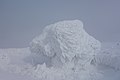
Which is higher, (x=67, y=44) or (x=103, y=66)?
(x=67, y=44)

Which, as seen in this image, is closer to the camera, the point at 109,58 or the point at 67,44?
the point at 67,44

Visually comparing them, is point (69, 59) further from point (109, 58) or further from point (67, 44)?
point (109, 58)

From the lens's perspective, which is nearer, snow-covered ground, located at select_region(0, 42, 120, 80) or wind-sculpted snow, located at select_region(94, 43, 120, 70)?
snow-covered ground, located at select_region(0, 42, 120, 80)

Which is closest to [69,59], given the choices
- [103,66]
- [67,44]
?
[67,44]

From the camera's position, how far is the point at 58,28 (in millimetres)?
2150

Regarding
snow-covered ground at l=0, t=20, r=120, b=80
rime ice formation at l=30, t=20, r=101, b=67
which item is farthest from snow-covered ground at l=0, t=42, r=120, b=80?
rime ice formation at l=30, t=20, r=101, b=67

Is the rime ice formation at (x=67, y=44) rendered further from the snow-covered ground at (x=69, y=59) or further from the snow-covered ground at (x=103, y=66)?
the snow-covered ground at (x=103, y=66)

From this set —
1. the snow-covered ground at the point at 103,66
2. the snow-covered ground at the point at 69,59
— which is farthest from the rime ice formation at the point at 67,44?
the snow-covered ground at the point at 103,66

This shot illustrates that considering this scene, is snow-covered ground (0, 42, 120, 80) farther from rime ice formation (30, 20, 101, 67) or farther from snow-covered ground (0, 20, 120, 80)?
rime ice formation (30, 20, 101, 67)

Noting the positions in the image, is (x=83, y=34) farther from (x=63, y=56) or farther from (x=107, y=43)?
(x=107, y=43)

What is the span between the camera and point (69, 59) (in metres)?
2.19

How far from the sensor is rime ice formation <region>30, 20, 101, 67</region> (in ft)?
7.08

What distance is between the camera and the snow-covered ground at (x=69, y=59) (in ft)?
6.79

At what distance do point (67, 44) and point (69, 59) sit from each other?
0.52 feet
